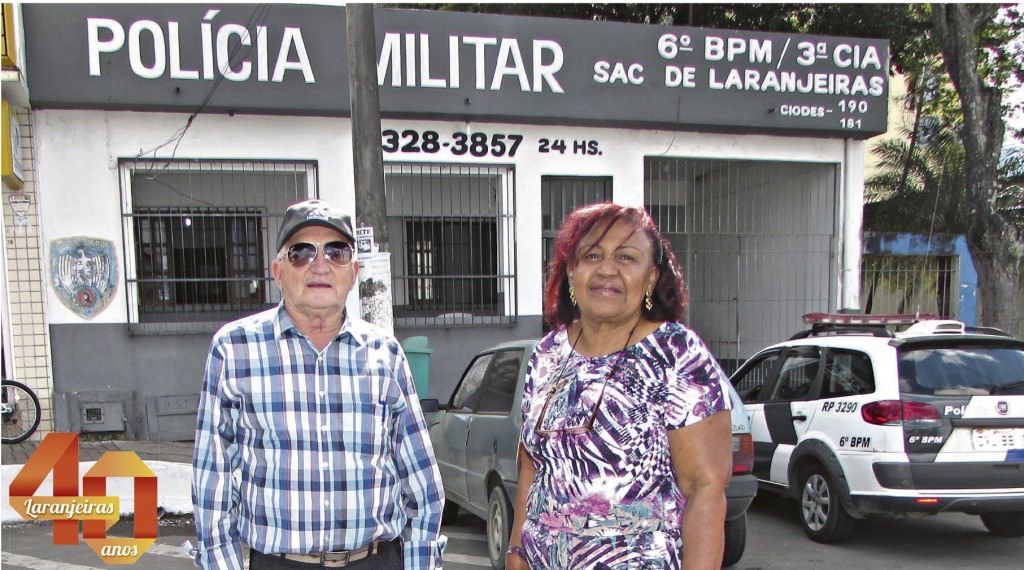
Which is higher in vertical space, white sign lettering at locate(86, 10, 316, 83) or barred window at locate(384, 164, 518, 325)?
white sign lettering at locate(86, 10, 316, 83)

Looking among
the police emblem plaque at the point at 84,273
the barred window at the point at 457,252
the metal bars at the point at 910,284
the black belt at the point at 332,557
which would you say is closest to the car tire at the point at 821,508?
the black belt at the point at 332,557

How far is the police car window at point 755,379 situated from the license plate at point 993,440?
1.76 metres

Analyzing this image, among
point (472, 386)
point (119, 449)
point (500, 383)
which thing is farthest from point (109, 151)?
point (500, 383)

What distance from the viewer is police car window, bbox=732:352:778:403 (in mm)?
6238

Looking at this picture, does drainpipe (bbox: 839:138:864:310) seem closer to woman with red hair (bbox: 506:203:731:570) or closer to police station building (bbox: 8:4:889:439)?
police station building (bbox: 8:4:889:439)

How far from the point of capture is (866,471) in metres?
4.79

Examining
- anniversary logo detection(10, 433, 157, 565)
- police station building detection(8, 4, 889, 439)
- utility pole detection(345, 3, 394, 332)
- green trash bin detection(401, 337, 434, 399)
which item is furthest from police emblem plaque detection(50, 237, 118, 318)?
utility pole detection(345, 3, 394, 332)

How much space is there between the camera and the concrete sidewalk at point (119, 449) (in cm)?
665

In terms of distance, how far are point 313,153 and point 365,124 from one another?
2.94 meters

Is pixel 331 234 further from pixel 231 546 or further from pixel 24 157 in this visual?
pixel 24 157

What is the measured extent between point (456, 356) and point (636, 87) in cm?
419

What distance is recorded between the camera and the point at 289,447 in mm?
2025

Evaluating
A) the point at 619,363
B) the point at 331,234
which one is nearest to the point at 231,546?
the point at 331,234

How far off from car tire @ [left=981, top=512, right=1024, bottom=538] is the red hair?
15.9 feet
